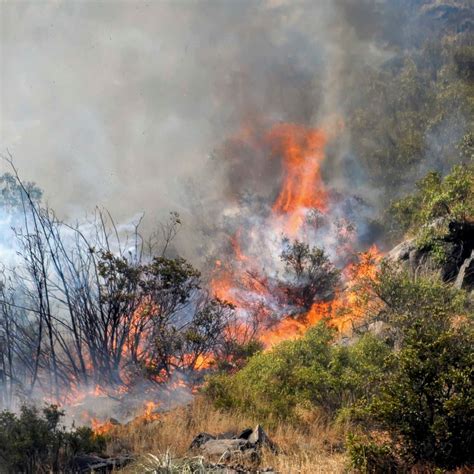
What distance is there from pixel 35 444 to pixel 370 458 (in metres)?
5.39

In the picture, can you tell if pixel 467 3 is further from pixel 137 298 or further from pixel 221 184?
pixel 137 298

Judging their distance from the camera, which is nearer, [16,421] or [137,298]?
[16,421]

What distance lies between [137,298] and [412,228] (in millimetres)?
16833

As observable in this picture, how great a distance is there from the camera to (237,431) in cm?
983

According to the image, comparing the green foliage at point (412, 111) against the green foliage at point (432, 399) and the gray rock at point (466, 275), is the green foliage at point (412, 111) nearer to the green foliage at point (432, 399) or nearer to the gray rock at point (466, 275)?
the gray rock at point (466, 275)

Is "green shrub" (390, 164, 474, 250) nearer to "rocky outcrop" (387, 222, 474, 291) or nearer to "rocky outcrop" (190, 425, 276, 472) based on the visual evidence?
"rocky outcrop" (387, 222, 474, 291)

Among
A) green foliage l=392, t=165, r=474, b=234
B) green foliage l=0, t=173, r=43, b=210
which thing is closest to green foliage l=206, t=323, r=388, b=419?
green foliage l=392, t=165, r=474, b=234

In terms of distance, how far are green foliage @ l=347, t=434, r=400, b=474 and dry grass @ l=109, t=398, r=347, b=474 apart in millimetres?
682

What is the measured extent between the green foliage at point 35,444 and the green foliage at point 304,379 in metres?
4.25

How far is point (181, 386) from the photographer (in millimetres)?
16672

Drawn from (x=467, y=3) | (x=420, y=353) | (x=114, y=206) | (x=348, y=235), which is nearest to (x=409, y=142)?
(x=348, y=235)

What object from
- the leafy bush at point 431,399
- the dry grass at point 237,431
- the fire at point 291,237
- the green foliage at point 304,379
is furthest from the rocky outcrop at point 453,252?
the leafy bush at point 431,399

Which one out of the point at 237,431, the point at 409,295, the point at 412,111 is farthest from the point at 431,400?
the point at 412,111

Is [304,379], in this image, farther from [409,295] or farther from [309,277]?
[309,277]
